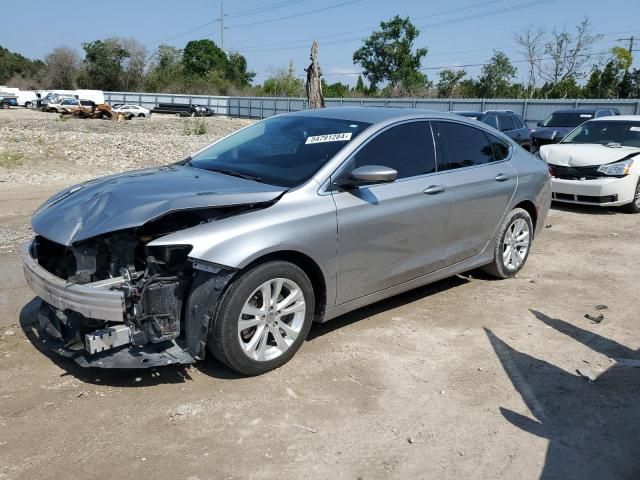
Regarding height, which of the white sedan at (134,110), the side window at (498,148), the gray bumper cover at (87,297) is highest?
the white sedan at (134,110)

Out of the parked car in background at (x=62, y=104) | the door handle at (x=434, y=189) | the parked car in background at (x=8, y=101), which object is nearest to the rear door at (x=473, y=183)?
the door handle at (x=434, y=189)

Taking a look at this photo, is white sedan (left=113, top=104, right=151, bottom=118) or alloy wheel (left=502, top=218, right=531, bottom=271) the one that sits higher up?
white sedan (left=113, top=104, right=151, bottom=118)

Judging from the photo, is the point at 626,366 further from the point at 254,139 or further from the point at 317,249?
the point at 254,139

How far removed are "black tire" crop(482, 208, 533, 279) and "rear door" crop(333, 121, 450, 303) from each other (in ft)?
3.30

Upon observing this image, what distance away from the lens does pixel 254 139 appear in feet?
16.1

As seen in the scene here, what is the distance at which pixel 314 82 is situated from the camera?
15797 mm

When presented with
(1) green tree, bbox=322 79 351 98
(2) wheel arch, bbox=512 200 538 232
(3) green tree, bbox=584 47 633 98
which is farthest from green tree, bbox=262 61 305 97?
(2) wheel arch, bbox=512 200 538 232

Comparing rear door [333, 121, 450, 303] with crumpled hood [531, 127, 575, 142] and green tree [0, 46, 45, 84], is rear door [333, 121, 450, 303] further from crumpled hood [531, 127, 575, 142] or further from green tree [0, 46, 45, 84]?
green tree [0, 46, 45, 84]

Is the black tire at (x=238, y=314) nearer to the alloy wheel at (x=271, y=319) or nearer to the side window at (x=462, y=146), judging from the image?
the alloy wheel at (x=271, y=319)

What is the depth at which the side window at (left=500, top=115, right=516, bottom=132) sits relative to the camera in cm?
1523

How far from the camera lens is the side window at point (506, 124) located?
50.0 ft

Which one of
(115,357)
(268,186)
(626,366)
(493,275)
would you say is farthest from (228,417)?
(493,275)

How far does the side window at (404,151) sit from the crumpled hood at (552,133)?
11.3 metres

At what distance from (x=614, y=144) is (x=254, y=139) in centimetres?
795
